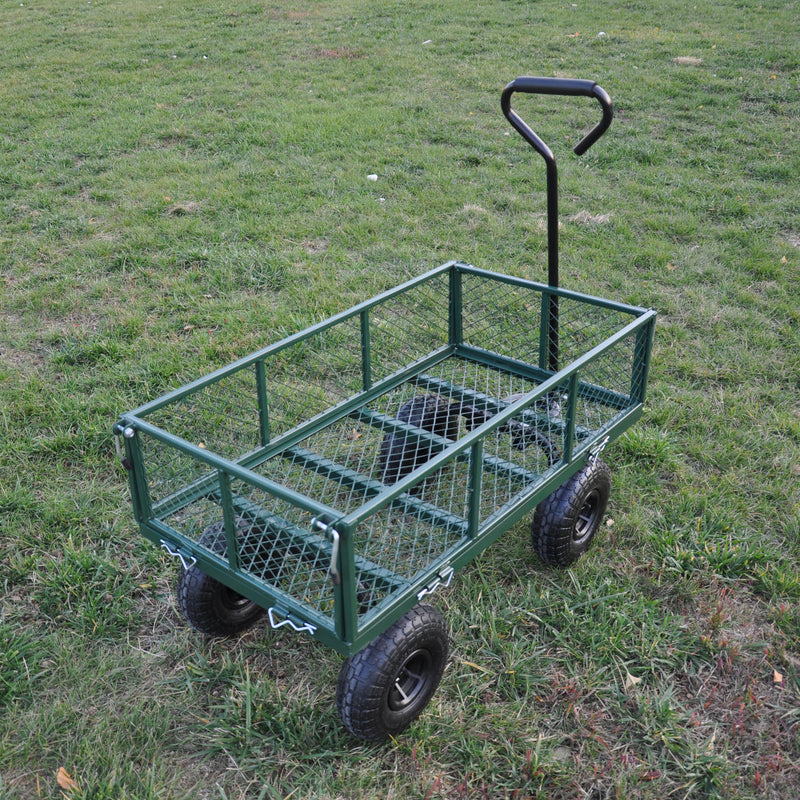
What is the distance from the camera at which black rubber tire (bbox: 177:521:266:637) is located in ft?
9.21

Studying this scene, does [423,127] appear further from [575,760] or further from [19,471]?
[575,760]

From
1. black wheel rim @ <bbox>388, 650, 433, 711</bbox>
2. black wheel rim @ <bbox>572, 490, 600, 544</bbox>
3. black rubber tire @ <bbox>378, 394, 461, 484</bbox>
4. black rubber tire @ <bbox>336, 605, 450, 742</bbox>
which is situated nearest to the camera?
black rubber tire @ <bbox>336, 605, 450, 742</bbox>

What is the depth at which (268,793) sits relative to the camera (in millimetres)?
2508

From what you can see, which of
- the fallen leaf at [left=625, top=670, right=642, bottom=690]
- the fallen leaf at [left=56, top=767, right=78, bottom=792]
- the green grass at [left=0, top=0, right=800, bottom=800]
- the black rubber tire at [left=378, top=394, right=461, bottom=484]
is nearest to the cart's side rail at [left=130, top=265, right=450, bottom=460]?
the black rubber tire at [left=378, top=394, right=461, bottom=484]

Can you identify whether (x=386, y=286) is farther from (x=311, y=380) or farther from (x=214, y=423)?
(x=214, y=423)

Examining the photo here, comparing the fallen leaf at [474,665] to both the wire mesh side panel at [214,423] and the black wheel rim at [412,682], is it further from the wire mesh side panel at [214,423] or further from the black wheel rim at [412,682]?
the wire mesh side panel at [214,423]

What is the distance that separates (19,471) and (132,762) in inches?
69.6

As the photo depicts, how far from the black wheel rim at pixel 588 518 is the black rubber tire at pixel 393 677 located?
0.92 m

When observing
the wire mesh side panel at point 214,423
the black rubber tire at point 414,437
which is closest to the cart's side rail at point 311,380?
the wire mesh side panel at point 214,423

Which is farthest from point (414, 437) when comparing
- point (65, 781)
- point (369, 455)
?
point (65, 781)

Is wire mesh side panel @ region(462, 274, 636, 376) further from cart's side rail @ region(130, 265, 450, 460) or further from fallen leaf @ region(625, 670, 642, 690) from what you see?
fallen leaf @ region(625, 670, 642, 690)

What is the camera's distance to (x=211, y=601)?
285cm

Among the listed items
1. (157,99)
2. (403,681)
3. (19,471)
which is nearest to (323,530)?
(403,681)

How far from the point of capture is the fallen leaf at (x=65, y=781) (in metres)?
2.46
